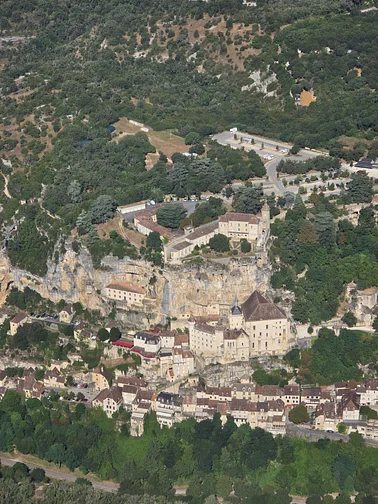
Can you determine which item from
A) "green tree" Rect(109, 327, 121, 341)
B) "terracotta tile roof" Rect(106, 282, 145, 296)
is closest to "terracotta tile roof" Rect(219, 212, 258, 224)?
"terracotta tile roof" Rect(106, 282, 145, 296)

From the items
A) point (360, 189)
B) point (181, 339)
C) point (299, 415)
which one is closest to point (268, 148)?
point (360, 189)

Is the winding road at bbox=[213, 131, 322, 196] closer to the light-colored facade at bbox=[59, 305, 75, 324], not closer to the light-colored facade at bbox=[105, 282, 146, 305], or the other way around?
the light-colored facade at bbox=[105, 282, 146, 305]

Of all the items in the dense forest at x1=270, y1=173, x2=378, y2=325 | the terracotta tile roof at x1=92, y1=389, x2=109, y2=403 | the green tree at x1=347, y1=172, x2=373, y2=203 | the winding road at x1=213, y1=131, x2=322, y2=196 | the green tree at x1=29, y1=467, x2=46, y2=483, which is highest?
the winding road at x1=213, y1=131, x2=322, y2=196

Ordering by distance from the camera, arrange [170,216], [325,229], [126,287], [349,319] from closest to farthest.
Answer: [349,319]
[126,287]
[325,229]
[170,216]

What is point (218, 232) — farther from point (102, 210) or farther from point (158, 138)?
point (158, 138)

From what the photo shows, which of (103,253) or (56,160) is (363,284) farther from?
(56,160)

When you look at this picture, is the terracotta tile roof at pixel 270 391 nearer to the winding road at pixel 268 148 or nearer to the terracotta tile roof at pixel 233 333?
the terracotta tile roof at pixel 233 333
